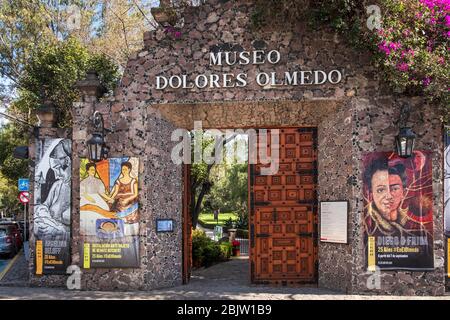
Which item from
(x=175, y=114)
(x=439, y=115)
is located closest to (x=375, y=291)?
(x=439, y=115)

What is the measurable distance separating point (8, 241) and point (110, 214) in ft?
33.7

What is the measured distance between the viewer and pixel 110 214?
9969 mm

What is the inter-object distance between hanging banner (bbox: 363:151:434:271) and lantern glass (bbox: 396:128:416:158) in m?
0.30

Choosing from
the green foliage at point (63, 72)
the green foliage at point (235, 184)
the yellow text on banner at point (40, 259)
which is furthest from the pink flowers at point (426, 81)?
the green foliage at point (235, 184)

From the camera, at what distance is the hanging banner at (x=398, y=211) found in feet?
30.4

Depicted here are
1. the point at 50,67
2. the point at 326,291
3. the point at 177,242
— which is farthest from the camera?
the point at 50,67

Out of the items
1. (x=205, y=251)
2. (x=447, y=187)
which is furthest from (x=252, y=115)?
(x=205, y=251)

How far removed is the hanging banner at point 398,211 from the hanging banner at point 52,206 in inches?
245

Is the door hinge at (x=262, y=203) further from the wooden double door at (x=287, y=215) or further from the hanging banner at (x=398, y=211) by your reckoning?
the hanging banner at (x=398, y=211)

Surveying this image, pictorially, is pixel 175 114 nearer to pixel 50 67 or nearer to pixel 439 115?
pixel 439 115

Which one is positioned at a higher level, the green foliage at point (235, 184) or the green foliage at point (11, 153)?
the green foliage at point (11, 153)

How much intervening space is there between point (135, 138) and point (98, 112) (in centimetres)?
91

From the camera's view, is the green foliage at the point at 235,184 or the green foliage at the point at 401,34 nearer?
the green foliage at the point at 401,34

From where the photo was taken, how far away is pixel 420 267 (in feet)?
30.3
